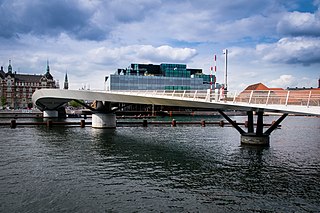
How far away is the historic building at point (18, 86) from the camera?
16750 centimetres

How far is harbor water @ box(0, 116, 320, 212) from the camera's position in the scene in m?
14.6

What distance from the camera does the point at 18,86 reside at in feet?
557

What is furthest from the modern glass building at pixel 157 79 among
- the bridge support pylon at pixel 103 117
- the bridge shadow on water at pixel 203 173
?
the bridge shadow on water at pixel 203 173

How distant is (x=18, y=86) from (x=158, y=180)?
170990 millimetres

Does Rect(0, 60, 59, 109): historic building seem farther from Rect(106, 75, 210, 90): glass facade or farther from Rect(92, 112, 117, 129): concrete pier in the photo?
Rect(92, 112, 117, 129): concrete pier

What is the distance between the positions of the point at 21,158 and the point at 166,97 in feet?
52.8

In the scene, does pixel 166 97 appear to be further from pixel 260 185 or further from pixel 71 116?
pixel 71 116

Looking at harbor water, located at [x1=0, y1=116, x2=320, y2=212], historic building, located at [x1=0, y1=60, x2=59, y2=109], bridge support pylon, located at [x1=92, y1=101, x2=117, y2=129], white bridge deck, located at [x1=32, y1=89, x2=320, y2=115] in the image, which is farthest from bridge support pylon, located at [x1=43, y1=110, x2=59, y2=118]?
historic building, located at [x1=0, y1=60, x2=59, y2=109]

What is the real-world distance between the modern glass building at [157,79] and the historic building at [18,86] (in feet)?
187

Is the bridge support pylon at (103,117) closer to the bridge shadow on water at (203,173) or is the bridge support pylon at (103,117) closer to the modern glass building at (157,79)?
the bridge shadow on water at (203,173)

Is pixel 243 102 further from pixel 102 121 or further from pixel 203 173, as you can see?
pixel 102 121

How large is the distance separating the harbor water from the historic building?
6032 inches

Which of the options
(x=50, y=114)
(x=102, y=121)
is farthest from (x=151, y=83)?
(x=102, y=121)

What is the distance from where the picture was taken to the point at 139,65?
147 meters
